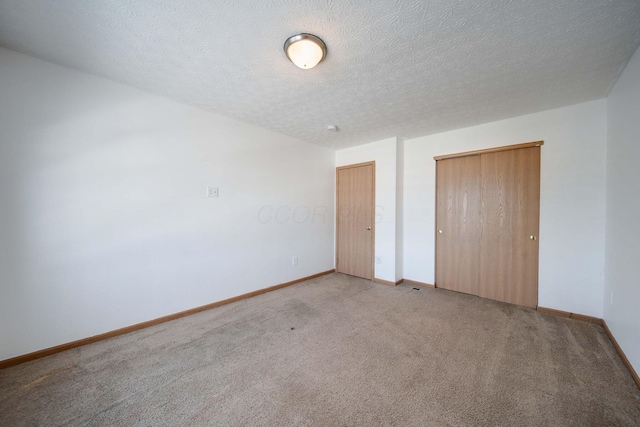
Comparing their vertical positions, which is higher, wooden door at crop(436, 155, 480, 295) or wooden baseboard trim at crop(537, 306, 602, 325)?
wooden door at crop(436, 155, 480, 295)

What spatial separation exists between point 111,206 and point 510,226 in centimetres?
448

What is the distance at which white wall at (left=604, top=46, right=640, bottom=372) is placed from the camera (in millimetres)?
1662

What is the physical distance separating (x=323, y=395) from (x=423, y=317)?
1.57 metres

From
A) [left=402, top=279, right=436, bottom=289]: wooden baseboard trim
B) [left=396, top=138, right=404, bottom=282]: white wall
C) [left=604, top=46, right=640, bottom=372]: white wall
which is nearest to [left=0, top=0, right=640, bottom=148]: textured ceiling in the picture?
[left=604, top=46, right=640, bottom=372]: white wall

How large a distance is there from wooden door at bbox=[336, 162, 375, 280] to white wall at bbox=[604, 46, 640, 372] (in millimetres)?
2572

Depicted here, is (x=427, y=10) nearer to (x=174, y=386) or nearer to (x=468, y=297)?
(x=174, y=386)

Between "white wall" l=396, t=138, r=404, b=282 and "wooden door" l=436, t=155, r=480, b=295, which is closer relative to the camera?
"wooden door" l=436, t=155, r=480, b=295

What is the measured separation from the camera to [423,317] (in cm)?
257

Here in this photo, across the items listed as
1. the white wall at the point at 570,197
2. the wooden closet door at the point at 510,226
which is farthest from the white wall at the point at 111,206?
the white wall at the point at 570,197

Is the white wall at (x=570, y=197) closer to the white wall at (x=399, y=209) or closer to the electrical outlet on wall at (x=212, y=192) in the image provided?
the white wall at (x=399, y=209)

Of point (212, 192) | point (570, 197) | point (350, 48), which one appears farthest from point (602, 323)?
point (212, 192)

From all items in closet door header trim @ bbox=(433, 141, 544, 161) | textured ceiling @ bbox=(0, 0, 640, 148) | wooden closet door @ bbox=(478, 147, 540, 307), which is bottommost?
wooden closet door @ bbox=(478, 147, 540, 307)

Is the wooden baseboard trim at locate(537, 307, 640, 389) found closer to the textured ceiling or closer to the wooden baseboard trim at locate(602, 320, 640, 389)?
the wooden baseboard trim at locate(602, 320, 640, 389)

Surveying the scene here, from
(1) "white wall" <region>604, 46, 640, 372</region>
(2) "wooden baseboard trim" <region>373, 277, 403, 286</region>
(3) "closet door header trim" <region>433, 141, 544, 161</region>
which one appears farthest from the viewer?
(2) "wooden baseboard trim" <region>373, 277, 403, 286</region>
